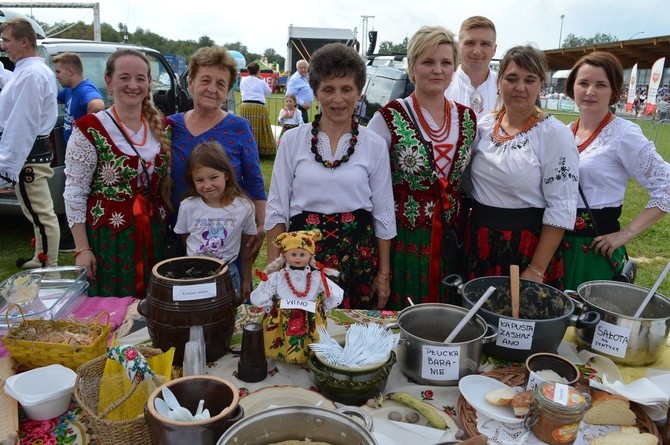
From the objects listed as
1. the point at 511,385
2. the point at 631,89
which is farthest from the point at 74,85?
the point at 631,89

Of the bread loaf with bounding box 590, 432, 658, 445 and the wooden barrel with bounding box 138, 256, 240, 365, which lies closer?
the bread loaf with bounding box 590, 432, 658, 445

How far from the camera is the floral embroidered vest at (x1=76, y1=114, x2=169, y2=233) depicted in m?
2.19

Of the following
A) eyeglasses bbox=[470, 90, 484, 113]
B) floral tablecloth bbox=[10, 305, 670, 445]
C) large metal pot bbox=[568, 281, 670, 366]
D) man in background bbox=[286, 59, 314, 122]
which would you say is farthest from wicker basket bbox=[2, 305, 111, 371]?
man in background bbox=[286, 59, 314, 122]

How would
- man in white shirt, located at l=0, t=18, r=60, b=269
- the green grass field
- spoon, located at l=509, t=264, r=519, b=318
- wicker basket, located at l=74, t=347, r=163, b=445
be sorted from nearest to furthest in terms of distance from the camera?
1. wicker basket, located at l=74, t=347, r=163, b=445
2. spoon, located at l=509, t=264, r=519, b=318
3. man in white shirt, located at l=0, t=18, r=60, b=269
4. the green grass field

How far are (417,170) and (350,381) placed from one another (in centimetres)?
114

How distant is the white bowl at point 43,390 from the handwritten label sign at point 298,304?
0.58 meters

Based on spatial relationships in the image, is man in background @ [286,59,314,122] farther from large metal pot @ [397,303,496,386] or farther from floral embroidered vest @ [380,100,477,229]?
large metal pot @ [397,303,496,386]

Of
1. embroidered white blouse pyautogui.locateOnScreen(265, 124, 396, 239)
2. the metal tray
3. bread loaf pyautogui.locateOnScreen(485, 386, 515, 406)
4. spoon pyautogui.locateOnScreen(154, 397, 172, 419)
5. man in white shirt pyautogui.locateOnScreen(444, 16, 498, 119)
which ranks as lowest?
bread loaf pyautogui.locateOnScreen(485, 386, 515, 406)

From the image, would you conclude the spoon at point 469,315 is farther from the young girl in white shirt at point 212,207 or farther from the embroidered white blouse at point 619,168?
the young girl in white shirt at point 212,207

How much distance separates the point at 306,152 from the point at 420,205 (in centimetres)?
57

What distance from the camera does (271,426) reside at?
1.06m

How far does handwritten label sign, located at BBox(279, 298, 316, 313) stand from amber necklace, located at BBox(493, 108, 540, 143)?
46.2 inches

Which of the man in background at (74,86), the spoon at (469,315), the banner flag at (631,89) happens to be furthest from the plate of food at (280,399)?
the banner flag at (631,89)

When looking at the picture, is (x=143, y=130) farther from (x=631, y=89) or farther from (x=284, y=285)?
(x=631, y=89)
